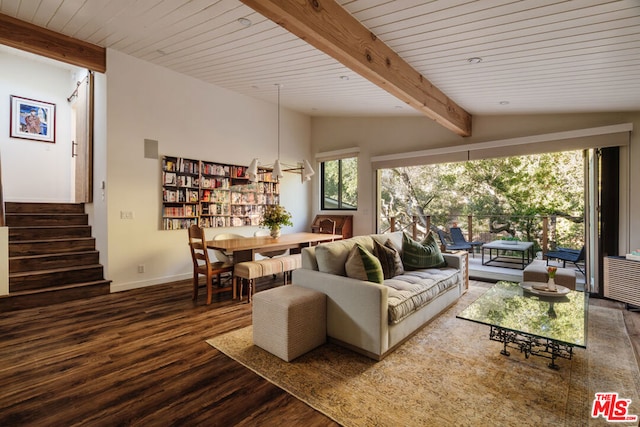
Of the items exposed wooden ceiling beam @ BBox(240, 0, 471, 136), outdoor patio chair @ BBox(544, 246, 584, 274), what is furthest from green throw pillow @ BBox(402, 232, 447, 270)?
outdoor patio chair @ BBox(544, 246, 584, 274)

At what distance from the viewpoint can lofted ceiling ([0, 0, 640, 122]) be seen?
7.33 ft

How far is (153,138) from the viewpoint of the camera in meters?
4.68

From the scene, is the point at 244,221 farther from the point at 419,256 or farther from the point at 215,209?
the point at 419,256

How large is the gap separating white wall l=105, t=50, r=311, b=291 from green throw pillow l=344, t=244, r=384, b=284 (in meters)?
3.42

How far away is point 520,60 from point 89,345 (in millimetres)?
4589

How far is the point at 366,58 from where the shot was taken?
267 centimetres

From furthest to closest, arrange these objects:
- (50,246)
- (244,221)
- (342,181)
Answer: (342,181)
(244,221)
(50,246)

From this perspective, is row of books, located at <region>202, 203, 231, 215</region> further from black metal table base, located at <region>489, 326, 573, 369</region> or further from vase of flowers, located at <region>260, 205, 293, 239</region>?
black metal table base, located at <region>489, 326, 573, 369</region>

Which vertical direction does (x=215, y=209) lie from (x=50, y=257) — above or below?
above

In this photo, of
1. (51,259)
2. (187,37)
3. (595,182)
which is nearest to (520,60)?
(595,182)

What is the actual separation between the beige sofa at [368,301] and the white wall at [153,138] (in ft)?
9.58

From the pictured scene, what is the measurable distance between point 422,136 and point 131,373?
5.41 metres

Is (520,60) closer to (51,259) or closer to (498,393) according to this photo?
(498,393)

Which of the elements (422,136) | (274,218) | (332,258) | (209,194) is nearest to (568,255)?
(422,136)
